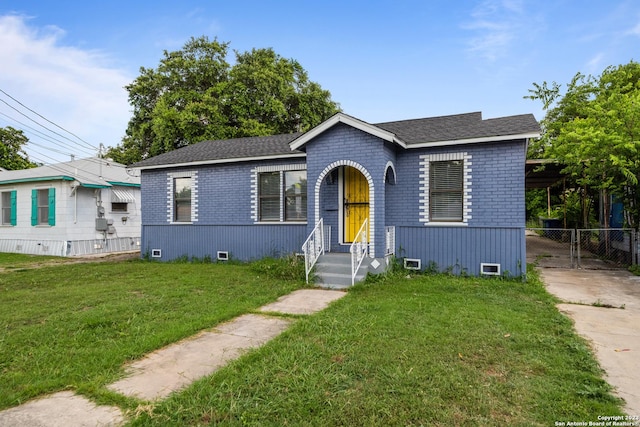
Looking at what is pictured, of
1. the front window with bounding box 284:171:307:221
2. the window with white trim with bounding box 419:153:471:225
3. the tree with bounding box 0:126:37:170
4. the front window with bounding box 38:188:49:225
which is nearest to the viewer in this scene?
the window with white trim with bounding box 419:153:471:225

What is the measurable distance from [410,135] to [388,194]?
1.62 metres

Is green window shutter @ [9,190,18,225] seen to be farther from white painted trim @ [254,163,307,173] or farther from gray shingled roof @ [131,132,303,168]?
white painted trim @ [254,163,307,173]

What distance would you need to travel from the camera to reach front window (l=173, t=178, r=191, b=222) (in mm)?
11469

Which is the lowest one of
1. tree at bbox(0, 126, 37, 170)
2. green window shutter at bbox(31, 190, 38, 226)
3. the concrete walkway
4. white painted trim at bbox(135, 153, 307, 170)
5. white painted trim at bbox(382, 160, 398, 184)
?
the concrete walkway

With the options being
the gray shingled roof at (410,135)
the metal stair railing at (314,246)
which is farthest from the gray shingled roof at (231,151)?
the metal stair railing at (314,246)

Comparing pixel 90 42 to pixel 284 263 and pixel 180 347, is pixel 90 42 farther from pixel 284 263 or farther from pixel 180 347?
pixel 180 347

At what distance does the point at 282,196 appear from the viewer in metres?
10.0

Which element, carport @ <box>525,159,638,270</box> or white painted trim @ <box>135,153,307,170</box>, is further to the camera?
white painted trim @ <box>135,153,307,170</box>

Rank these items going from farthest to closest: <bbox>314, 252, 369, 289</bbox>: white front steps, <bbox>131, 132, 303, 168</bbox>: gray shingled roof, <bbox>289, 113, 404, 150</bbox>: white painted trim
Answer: <bbox>131, 132, 303, 168</bbox>: gray shingled roof < <bbox>289, 113, 404, 150</bbox>: white painted trim < <bbox>314, 252, 369, 289</bbox>: white front steps

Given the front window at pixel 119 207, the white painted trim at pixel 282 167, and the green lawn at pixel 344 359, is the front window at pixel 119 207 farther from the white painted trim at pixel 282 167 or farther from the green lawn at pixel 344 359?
the green lawn at pixel 344 359

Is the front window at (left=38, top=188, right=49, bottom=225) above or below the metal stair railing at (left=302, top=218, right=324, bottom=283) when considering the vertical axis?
above

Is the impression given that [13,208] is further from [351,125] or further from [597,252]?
[597,252]

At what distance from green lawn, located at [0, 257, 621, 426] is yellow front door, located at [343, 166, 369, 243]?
2802mm

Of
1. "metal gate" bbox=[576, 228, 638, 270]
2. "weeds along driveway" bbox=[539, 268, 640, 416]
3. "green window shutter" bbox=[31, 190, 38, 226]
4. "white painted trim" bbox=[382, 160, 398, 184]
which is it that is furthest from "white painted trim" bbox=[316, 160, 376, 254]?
"green window shutter" bbox=[31, 190, 38, 226]
